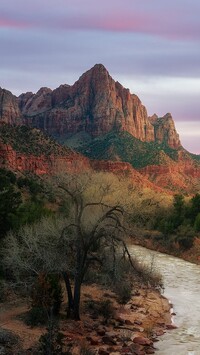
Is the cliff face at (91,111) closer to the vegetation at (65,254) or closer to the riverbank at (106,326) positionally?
the riverbank at (106,326)

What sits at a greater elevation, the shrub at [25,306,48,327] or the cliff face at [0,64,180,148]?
the cliff face at [0,64,180,148]

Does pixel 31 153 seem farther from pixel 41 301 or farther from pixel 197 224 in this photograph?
pixel 41 301

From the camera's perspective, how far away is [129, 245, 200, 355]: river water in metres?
19.3

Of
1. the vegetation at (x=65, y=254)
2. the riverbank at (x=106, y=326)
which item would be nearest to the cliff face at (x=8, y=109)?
the vegetation at (x=65, y=254)

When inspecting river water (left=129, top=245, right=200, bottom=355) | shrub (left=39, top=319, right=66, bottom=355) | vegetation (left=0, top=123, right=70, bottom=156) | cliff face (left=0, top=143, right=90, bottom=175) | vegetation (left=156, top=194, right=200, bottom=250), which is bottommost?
river water (left=129, top=245, right=200, bottom=355)

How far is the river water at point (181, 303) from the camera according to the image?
19.3m

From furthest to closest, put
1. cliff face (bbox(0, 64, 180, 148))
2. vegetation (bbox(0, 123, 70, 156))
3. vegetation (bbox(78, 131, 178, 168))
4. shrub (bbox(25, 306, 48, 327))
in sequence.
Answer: cliff face (bbox(0, 64, 180, 148)) < vegetation (bbox(78, 131, 178, 168)) < vegetation (bbox(0, 123, 70, 156)) < shrub (bbox(25, 306, 48, 327))

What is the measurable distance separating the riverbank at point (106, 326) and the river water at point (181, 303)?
1.78ft

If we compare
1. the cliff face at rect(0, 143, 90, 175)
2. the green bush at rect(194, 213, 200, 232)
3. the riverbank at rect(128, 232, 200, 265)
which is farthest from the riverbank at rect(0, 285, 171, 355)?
the cliff face at rect(0, 143, 90, 175)

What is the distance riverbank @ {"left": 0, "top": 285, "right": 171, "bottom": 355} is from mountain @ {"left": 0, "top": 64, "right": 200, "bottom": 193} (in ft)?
292

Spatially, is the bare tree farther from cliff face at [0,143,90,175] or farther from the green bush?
cliff face at [0,143,90,175]

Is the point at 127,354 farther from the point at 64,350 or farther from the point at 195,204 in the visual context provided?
the point at 195,204

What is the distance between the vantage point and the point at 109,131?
161750mm

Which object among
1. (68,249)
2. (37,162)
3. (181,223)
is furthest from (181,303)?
(37,162)
